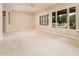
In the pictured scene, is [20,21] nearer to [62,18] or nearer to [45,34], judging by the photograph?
[45,34]

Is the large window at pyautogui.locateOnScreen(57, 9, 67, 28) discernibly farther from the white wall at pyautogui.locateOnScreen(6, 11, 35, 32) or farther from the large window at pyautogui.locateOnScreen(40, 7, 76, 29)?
the white wall at pyautogui.locateOnScreen(6, 11, 35, 32)

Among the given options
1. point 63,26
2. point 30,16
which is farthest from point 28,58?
point 30,16

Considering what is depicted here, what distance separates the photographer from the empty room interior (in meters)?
3.93

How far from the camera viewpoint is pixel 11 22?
11289 mm

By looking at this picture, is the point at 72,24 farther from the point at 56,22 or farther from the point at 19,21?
the point at 19,21

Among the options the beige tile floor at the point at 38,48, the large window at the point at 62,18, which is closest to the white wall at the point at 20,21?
the large window at the point at 62,18

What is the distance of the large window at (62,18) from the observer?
760cm

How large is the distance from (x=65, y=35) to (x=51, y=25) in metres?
2.37

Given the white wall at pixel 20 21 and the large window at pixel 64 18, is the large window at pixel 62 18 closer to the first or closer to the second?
the large window at pixel 64 18

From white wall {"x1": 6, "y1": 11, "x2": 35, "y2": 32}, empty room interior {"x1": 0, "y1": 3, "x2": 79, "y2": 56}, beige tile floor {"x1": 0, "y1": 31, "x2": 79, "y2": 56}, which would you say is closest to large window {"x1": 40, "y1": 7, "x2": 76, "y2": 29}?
empty room interior {"x1": 0, "y1": 3, "x2": 79, "y2": 56}

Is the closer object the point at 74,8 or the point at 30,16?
the point at 74,8

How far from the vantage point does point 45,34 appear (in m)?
8.73

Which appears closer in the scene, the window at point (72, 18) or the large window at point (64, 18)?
the window at point (72, 18)

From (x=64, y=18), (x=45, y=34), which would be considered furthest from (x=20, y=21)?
(x=64, y=18)
